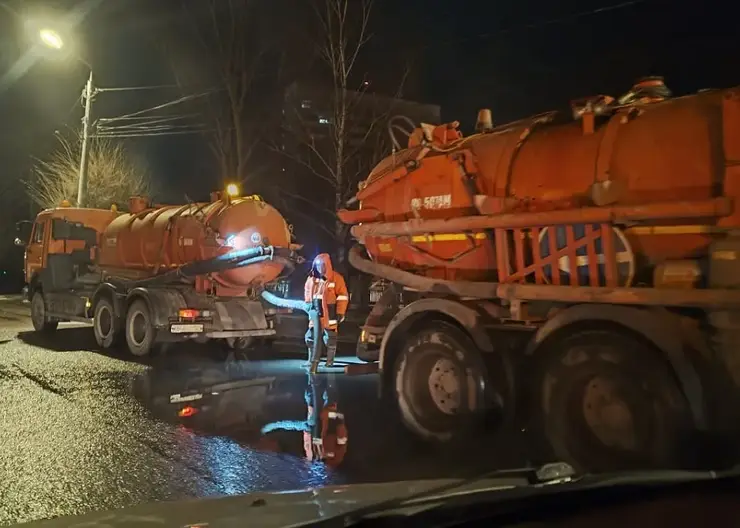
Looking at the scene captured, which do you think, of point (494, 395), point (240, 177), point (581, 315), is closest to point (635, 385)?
point (581, 315)

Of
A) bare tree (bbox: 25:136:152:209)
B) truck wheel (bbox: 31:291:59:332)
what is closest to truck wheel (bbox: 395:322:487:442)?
truck wheel (bbox: 31:291:59:332)

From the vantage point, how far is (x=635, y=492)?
2.84m

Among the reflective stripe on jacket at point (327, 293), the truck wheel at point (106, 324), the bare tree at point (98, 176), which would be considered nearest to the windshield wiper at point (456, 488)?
the reflective stripe on jacket at point (327, 293)

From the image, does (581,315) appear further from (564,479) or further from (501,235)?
(564,479)

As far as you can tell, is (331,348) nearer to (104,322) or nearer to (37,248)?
(104,322)

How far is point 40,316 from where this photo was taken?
15.4 m

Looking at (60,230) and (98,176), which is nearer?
(60,230)

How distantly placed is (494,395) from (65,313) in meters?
11.1

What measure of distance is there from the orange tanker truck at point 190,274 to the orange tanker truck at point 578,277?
507 cm

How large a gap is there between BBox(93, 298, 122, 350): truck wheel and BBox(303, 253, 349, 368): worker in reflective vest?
4035 mm

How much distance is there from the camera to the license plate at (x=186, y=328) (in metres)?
11.5

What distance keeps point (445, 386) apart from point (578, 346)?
5.01ft

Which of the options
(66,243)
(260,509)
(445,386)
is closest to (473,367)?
(445,386)

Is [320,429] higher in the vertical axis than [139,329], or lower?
lower
